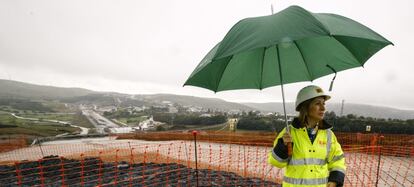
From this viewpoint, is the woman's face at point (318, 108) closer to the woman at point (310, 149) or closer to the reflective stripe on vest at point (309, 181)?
the woman at point (310, 149)

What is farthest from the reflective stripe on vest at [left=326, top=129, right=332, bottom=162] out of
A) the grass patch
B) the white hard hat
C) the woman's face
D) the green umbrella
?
the grass patch

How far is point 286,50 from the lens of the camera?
3.08 m

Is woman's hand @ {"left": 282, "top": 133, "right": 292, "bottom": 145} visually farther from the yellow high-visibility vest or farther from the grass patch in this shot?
the grass patch

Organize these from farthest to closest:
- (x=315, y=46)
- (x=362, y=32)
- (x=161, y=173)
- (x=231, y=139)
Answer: (x=231, y=139) < (x=161, y=173) < (x=315, y=46) < (x=362, y=32)

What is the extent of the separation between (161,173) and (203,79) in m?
6.81

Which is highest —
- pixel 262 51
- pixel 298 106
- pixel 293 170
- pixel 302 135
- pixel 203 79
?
pixel 262 51

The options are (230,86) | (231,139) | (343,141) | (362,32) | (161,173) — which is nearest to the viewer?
(362,32)

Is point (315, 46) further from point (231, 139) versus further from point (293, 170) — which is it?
point (231, 139)

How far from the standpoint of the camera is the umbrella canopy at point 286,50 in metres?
2.10

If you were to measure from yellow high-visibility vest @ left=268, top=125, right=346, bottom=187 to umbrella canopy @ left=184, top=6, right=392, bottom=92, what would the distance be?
0.58 meters

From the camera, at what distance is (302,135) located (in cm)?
252

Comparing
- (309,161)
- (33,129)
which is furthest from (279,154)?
(33,129)


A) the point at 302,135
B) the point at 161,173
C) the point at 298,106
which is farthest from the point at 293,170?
the point at 161,173

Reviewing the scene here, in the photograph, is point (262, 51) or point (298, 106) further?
point (262, 51)
